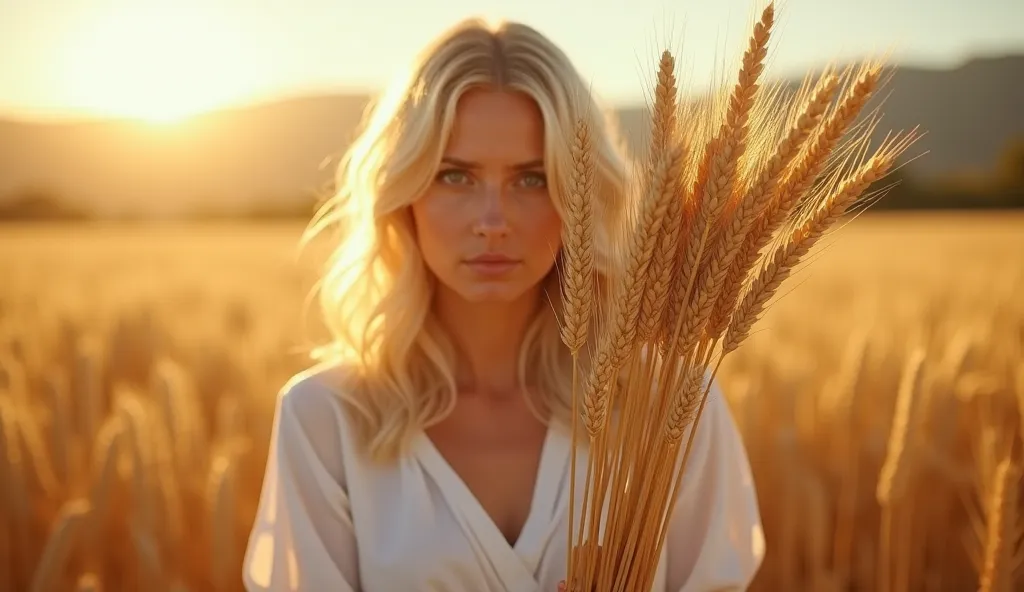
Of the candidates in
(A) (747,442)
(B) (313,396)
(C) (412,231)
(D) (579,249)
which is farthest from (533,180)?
(A) (747,442)

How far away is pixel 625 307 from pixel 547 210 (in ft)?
2.74

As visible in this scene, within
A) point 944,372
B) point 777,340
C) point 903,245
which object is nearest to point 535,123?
point 944,372

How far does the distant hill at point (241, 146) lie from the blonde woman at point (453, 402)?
1.95 ft

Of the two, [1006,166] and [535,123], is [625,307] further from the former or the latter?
[1006,166]

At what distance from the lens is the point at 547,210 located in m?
1.74

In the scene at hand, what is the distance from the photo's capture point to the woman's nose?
5.49 feet

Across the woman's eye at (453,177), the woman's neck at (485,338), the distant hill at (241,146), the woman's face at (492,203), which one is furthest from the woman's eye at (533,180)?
the distant hill at (241,146)

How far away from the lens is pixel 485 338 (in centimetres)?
204

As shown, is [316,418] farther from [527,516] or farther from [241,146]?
[241,146]

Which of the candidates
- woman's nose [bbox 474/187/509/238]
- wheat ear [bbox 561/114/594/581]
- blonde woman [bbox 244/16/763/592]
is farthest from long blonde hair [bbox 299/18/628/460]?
wheat ear [bbox 561/114/594/581]

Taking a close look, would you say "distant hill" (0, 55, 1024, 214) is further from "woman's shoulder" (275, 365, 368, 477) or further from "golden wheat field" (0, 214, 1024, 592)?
"golden wheat field" (0, 214, 1024, 592)

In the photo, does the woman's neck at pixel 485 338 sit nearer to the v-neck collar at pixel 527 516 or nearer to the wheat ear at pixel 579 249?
the v-neck collar at pixel 527 516

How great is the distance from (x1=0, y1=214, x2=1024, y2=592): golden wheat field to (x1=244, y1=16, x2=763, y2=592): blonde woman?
0.31m

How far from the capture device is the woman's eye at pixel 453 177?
5.89 ft
